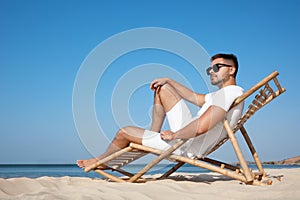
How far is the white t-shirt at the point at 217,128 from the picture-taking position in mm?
3225

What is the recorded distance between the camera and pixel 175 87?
3641 mm

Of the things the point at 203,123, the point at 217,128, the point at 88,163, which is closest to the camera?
the point at 203,123

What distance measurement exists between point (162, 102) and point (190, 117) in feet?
1.03

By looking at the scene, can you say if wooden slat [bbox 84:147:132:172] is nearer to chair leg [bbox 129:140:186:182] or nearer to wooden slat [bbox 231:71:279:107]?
chair leg [bbox 129:140:186:182]

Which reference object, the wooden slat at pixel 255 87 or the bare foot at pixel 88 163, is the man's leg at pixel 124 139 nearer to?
the bare foot at pixel 88 163

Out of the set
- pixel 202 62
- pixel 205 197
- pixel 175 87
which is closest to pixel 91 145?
pixel 175 87

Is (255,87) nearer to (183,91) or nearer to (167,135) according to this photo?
(183,91)

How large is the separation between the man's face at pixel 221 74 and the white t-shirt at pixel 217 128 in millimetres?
222

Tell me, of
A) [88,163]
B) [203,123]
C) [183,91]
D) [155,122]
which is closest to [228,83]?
[183,91]

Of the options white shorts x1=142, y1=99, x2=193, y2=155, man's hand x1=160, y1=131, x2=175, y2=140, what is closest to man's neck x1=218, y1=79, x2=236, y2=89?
white shorts x1=142, y1=99, x2=193, y2=155

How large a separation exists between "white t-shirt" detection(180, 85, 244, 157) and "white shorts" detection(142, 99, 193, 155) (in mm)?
127

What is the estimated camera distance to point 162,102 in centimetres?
344

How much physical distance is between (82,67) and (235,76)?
5.64 feet

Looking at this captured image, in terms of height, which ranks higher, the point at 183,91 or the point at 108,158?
the point at 183,91
